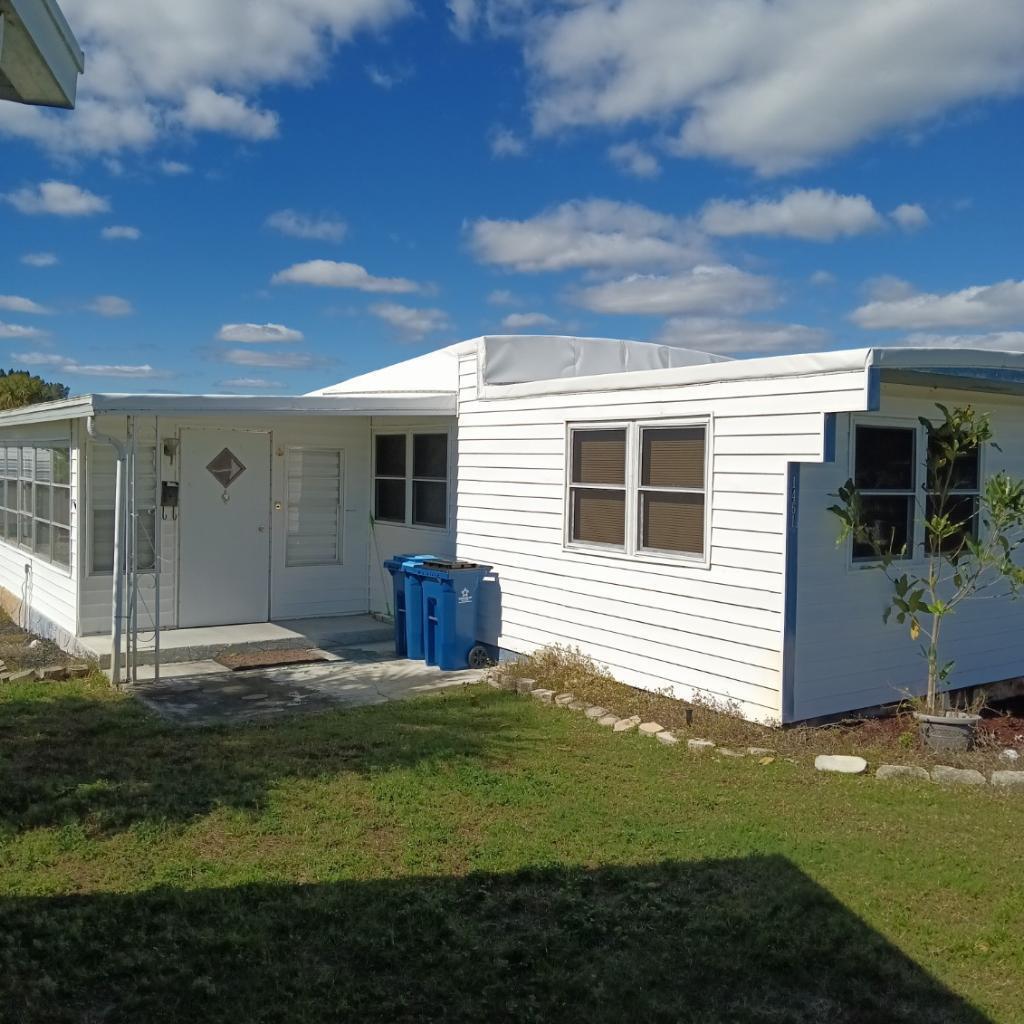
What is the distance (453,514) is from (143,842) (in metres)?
6.15

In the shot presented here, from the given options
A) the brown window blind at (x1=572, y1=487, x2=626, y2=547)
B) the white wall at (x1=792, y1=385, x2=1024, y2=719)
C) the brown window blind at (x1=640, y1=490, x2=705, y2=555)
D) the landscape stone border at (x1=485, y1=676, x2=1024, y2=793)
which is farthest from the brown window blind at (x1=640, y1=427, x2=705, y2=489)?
the landscape stone border at (x1=485, y1=676, x2=1024, y2=793)

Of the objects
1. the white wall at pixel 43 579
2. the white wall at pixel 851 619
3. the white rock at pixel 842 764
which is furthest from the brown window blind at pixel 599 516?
the white wall at pixel 43 579

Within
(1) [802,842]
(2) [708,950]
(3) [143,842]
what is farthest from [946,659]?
(3) [143,842]

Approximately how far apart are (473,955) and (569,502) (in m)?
5.48

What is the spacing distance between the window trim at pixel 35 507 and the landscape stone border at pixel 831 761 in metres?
5.82

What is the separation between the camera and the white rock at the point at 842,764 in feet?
21.6

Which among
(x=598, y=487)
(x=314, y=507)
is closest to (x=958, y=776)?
(x=598, y=487)

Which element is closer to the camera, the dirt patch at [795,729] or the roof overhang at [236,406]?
the dirt patch at [795,729]

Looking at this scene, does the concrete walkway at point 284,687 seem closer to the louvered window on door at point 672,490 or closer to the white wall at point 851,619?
the louvered window on door at point 672,490

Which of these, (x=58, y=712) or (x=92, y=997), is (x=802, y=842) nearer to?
(x=92, y=997)

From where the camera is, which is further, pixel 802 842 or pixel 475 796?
pixel 475 796

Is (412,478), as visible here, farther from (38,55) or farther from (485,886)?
(38,55)

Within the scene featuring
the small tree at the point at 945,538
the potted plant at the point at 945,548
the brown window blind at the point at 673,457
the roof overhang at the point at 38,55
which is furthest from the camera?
the brown window blind at the point at 673,457

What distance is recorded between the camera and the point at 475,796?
5996 mm
